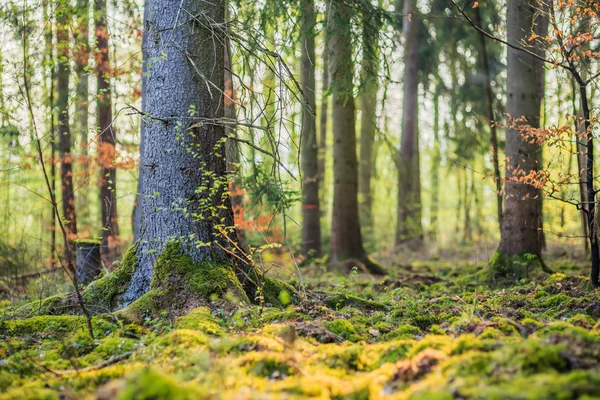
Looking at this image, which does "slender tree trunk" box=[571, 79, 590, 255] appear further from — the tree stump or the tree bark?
the tree stump

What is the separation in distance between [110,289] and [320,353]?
2.96m

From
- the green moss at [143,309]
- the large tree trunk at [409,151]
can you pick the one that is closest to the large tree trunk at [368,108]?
the large tree trunk at [409,151]

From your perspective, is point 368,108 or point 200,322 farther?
point 368,108

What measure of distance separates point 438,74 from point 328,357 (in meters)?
14.9

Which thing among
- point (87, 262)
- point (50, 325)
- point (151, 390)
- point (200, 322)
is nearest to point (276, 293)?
point (200, 322)

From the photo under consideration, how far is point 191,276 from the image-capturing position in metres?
5.39

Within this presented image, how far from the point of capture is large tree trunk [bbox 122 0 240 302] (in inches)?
218

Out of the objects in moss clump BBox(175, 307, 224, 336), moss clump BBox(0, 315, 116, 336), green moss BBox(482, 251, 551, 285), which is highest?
green moss BBox(482, 251, 551, 285)

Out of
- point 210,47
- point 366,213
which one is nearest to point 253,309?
point 210,47

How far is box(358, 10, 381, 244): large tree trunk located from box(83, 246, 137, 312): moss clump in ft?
16.2

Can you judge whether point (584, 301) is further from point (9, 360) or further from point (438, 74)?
point (438, 74)

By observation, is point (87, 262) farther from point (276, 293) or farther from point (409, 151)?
point (409, 151)

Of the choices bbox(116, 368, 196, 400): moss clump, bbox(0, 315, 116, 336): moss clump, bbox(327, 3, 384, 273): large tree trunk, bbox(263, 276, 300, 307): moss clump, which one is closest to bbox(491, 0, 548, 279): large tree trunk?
bbox(327, 3, 384, 273): large tree trunk

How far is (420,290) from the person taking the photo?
7.89 meters
